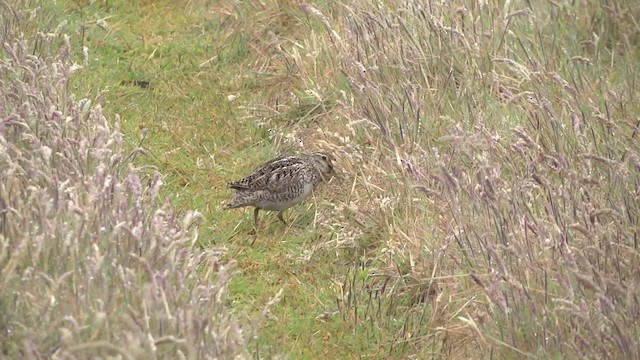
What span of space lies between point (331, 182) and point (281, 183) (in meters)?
0.61

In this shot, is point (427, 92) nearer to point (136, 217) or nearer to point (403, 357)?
point (403, 357)

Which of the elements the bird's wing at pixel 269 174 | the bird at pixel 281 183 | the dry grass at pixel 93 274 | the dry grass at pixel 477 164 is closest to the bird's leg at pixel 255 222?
the bird at pixel 281 183

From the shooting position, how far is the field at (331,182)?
5.49 m

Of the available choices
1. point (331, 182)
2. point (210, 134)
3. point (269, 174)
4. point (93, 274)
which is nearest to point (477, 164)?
point (269, 174)

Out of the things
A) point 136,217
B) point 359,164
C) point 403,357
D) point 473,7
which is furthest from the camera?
point 473,7

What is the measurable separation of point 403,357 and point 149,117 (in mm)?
4086

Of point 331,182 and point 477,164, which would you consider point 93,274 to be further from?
point 331,182

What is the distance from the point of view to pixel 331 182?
8.84m

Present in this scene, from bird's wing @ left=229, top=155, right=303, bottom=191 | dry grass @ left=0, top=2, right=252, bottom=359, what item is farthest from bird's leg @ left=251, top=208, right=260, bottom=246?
dry grass @ left=0, top=2, right=252, bottom=359

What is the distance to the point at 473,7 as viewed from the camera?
30.5 feet

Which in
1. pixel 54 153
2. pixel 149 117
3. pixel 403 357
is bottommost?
pixel 149 117

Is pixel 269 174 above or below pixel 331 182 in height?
above

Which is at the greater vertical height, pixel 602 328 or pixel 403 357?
pixel 602 328

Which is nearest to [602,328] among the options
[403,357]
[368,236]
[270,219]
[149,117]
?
[403,357]
